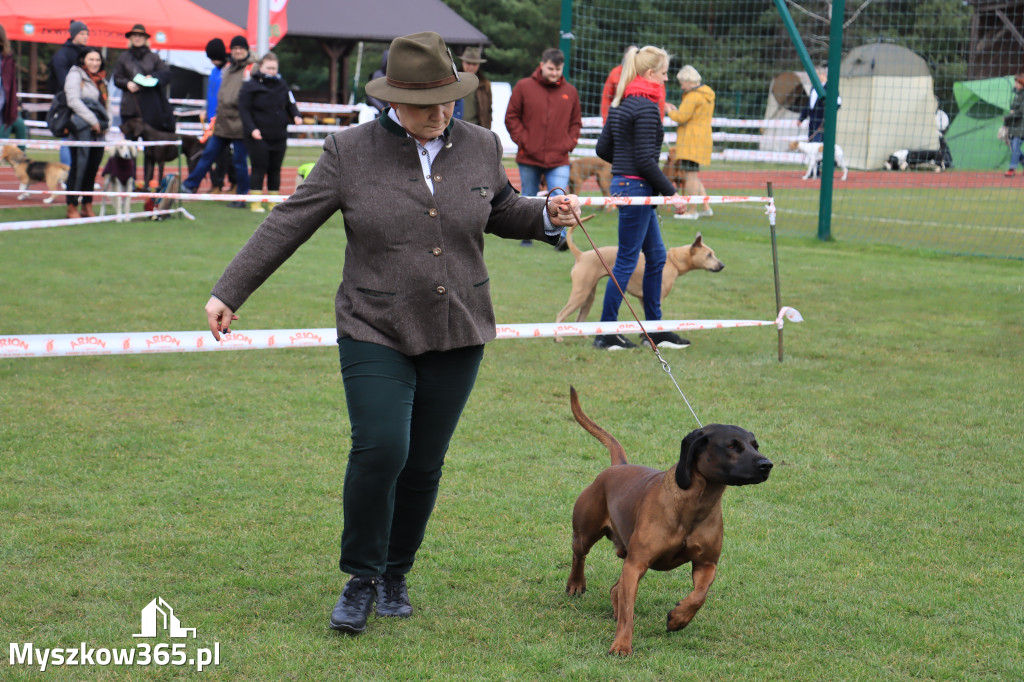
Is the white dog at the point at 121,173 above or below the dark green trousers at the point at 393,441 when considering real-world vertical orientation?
above

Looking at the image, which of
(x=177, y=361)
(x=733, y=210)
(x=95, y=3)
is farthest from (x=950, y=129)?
(x=177, y=361)

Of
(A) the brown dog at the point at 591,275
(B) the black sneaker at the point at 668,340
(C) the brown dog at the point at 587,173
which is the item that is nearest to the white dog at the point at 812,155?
(C) the brown dog at the point at 587,173

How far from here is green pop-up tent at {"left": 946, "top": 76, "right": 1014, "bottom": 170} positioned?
2139 cm

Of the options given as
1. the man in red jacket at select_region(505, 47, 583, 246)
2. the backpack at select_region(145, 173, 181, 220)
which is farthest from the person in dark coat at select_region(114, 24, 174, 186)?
the man in red jacket at select_region(505, 47, 583, 246)

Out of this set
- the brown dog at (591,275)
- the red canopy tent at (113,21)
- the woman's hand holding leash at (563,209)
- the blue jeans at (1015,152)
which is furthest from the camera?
the blue jeans at (1015,152)

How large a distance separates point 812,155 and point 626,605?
20.8m

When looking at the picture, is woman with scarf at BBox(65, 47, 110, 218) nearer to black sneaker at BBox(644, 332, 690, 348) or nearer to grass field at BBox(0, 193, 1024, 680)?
grass field at BBox(0, 193, 1024, 680)

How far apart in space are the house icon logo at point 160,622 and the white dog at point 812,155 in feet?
60.2

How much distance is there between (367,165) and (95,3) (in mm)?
19845

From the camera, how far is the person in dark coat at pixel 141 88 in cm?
1370

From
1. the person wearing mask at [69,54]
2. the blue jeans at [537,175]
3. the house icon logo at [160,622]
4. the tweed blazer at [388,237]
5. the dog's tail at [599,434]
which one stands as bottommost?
the house icon logo at [160,622]

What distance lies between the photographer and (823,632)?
3.46m

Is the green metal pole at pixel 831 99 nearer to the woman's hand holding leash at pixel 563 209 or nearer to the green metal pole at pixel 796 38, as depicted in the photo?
the green metal pole at pixel 796 38

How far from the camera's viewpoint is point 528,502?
462 centimetres
